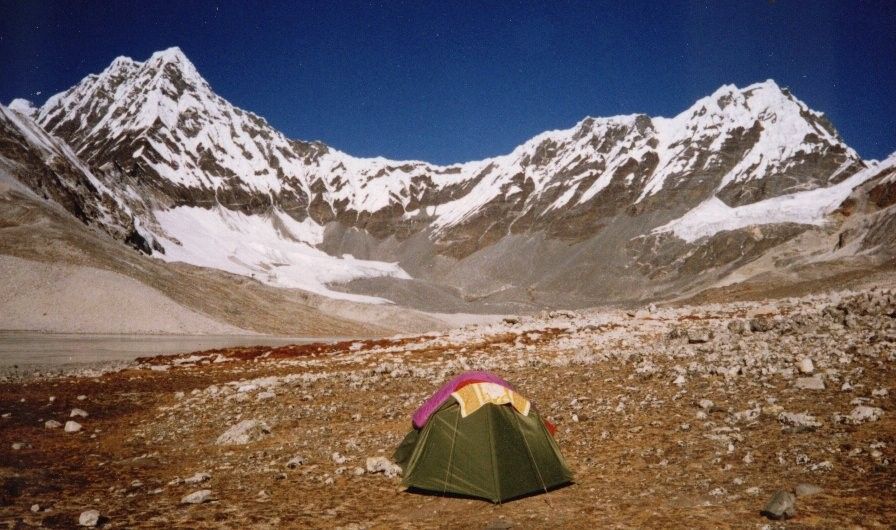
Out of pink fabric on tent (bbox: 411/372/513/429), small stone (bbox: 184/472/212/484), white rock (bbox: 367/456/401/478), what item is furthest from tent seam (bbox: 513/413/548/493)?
small stone (bbox: 184/472/212/484)

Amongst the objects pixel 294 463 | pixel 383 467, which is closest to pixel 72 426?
pixel 294 463

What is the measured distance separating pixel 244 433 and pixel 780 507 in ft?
36.1

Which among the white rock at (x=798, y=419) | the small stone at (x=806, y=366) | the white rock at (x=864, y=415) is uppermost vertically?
the small stone at (x=806, y=366)

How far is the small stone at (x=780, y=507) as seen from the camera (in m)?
6.77

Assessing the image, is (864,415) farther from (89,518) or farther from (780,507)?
(89,518)

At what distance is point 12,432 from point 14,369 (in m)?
19.2

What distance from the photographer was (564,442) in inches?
441

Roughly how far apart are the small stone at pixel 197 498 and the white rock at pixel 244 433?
3835mm

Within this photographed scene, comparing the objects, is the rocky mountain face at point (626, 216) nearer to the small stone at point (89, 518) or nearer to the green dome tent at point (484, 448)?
the small stone at point (89, 518)

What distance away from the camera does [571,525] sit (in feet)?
24.7

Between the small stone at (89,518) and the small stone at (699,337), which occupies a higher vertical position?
the small stone at (699,337)

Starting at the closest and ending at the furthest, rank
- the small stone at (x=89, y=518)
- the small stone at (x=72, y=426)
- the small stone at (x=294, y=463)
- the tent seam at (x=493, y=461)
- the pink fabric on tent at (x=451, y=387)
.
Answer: the small stone at (x=89, y=518) → the tent seam at (x=493, y=461) → the pink fabric on tent at (x=451, y=387) → the small stone at (x=294, y=463) → the small stone at (x=72, y=426)

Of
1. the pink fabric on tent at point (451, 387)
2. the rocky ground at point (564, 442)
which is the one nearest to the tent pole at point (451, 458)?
the rocky ground at point (564, 442)

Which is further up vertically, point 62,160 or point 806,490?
point 62,160
